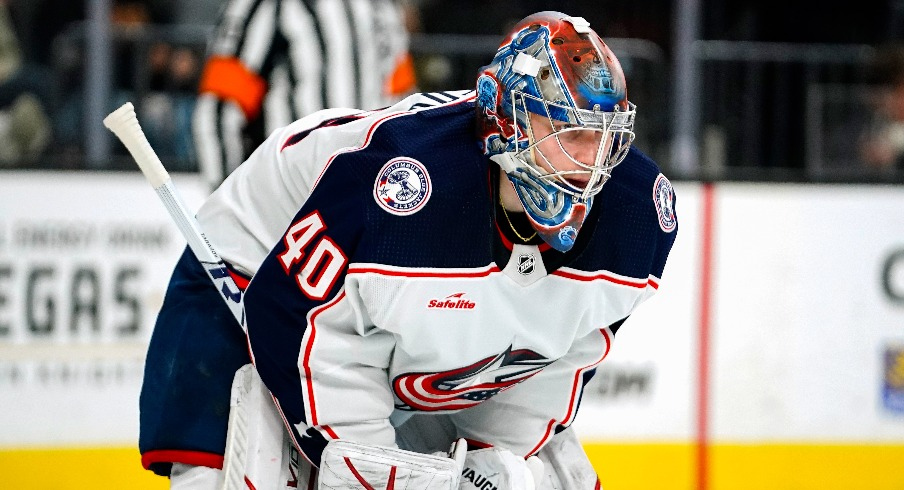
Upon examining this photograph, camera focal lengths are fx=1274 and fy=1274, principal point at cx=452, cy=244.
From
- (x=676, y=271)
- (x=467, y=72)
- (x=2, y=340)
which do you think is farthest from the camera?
(x=467, y=72)

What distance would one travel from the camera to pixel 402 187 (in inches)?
70.9

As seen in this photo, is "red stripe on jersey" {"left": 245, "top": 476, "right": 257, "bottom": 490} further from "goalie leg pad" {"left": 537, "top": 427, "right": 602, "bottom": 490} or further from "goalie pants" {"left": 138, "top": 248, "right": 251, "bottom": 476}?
"goalie leg pad" {"left": 537, "top": 427, "right": 602, "bottom": 490}

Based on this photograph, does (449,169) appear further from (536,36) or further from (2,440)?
(2,440)

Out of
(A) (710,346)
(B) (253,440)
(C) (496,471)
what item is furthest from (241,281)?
(A) (710,346)

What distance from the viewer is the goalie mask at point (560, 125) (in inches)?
71.2

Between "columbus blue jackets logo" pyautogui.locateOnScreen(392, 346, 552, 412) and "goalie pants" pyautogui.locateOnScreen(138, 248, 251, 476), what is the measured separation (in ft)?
0.92

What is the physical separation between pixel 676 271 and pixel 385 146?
1.96 meters

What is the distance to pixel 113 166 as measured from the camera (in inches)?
138

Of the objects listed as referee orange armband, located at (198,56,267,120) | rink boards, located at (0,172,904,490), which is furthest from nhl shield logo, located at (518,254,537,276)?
referee orange armband, located at (198,56,267,120)

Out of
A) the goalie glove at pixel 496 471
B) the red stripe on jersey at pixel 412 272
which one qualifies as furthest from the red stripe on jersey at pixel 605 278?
the goalie glove at pixel 496 471

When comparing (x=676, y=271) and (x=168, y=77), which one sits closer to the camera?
(x=676, y=271)

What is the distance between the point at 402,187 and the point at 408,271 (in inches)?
4.7

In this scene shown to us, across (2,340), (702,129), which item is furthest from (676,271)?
(2,340)

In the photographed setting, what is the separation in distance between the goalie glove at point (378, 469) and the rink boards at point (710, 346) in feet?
5.66
